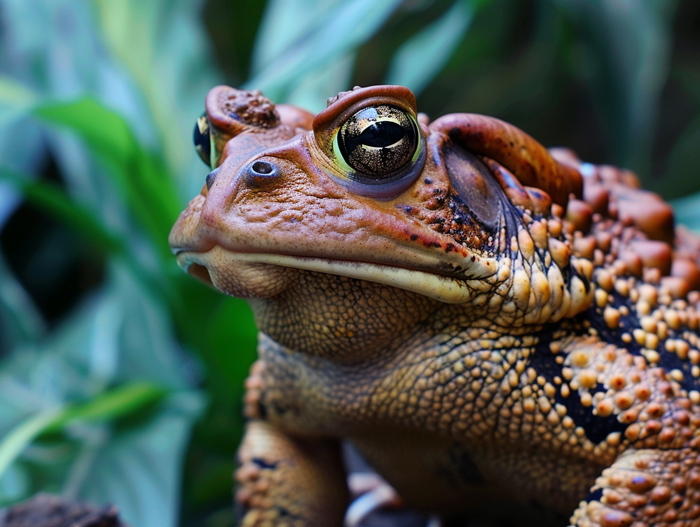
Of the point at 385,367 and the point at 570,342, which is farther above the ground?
the point at 570,342

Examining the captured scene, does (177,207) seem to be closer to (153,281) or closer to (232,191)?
(153,281)

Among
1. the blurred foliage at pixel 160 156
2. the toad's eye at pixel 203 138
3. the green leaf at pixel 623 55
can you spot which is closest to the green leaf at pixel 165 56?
the blurred foliage at pixel 160 156

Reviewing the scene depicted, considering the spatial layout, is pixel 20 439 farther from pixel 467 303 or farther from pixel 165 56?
pixel 165 56

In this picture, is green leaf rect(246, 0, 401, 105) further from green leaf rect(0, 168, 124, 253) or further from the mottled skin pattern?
the mottled skin pattern

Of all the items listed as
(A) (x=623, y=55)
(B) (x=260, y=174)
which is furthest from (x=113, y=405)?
(A) (x=623, y=55)

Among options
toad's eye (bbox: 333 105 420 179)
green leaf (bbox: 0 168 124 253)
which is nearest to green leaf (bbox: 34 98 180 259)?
green leaf (bbox: 0 168 124 253)

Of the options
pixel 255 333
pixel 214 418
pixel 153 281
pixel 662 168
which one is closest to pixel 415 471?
pixel 255 333
